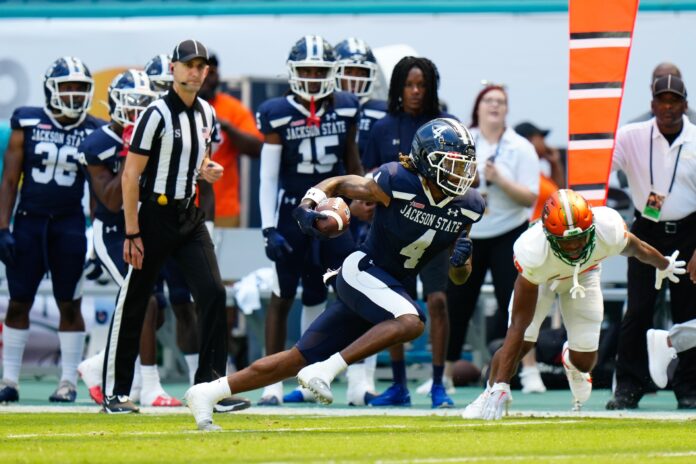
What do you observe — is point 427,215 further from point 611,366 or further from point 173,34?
point 173,34

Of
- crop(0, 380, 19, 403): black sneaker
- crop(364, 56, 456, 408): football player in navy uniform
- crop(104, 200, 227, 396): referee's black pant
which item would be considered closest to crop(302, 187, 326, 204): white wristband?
crop(104, 200, 227, 396): referee's black pant

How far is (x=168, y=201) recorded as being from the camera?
845 cm

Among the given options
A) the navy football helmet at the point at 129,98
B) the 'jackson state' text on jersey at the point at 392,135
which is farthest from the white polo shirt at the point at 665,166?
the navy football helmet at the point at 129,98

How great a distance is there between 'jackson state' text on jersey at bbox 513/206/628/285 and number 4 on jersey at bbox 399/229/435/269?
646 millimetres

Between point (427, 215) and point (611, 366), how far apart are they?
4170mm

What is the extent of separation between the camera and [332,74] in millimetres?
9758

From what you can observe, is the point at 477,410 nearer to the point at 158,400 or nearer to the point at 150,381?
the point at 158,400

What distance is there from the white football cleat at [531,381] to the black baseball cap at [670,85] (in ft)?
8.68

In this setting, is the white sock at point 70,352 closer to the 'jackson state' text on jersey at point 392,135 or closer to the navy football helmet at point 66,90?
the navy football helmet at point 66,90

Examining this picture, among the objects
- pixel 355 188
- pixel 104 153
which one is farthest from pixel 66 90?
pixel 355 188

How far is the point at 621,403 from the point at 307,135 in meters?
2.57

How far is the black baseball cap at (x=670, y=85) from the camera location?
9.12 m

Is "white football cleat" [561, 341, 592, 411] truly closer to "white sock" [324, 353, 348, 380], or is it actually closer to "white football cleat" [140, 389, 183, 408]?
"white sock" [324, 353, 348, 380]

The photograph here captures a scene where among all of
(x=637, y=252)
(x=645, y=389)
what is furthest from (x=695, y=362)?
(x=637, y=252)
